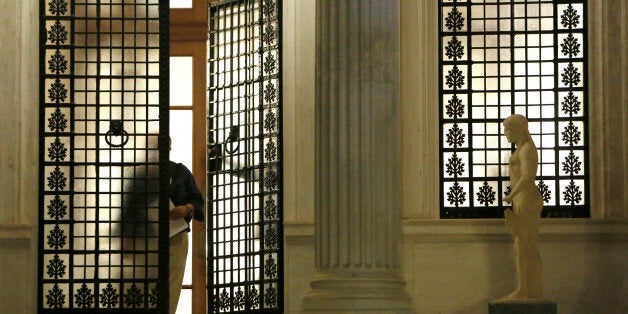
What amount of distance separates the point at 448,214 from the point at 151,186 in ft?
11.5

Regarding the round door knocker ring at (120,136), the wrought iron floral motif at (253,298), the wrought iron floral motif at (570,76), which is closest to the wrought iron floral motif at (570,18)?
the wrought iron floral motif at (570,76)

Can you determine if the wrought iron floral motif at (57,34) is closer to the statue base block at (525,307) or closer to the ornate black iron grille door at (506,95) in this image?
the ornate black iron grille door at (506,95)

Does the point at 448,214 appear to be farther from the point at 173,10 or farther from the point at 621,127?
the point at 173,10

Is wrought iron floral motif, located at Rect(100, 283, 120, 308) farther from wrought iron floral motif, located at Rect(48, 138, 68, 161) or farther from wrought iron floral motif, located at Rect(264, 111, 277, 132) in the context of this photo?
wrought iron floral motif, located at Rect(264, 111, 277, 132)

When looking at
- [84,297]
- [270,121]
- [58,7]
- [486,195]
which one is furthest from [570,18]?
[84,297]

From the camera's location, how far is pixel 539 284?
54.9 ft

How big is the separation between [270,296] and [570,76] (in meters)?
4.33

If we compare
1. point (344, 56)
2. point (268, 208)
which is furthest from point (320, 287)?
point (268, 208)

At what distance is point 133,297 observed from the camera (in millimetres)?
18484

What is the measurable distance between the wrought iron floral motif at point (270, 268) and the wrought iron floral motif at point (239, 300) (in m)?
0.48

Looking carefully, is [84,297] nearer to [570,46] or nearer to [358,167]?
[358,167]

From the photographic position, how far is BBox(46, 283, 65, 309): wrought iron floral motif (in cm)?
1842

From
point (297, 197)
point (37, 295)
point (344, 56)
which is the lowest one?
point (37, 295)

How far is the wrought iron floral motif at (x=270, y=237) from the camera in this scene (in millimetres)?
18609
